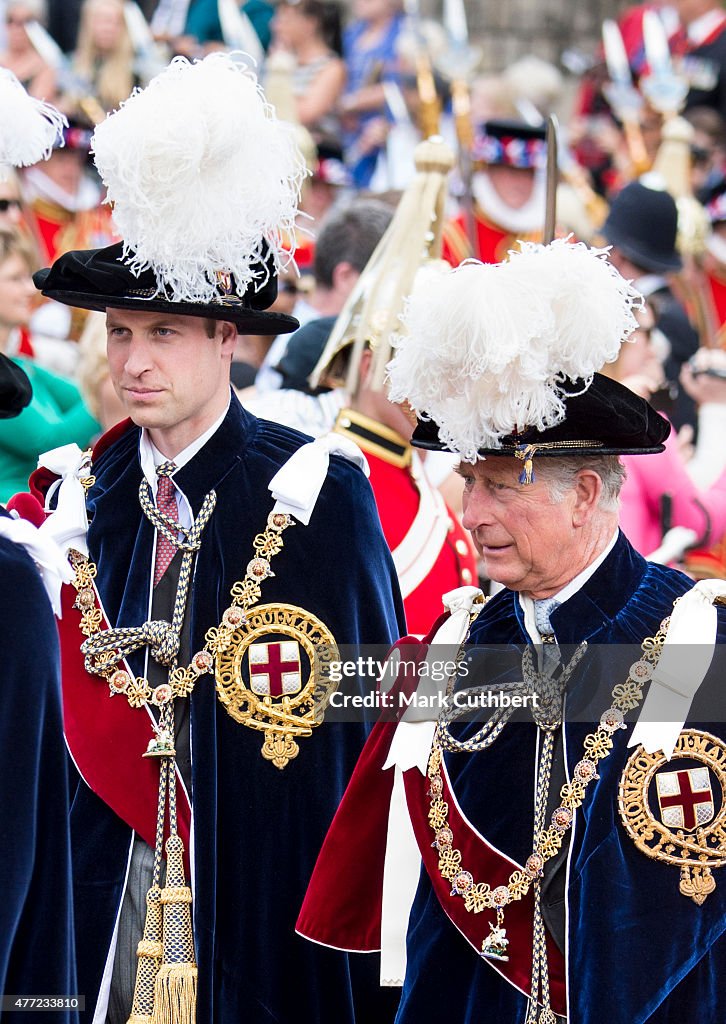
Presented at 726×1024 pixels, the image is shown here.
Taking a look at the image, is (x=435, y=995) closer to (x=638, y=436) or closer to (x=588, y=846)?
(x=588, y=846)

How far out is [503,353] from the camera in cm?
356

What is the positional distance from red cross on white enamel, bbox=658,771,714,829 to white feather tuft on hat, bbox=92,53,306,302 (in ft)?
5.23

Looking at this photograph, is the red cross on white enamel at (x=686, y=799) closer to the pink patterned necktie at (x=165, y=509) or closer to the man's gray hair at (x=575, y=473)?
the man's gray hair at (x=575, y=473)

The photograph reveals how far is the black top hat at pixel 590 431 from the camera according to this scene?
368 centimetres

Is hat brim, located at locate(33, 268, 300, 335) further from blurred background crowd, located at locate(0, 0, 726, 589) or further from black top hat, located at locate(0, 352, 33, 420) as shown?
blurred background crowd, located at locate(0, 0, 726, 589)

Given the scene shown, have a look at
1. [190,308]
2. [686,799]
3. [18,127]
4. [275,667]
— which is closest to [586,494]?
[686,799]

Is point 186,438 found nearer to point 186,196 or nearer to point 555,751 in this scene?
point 186,196

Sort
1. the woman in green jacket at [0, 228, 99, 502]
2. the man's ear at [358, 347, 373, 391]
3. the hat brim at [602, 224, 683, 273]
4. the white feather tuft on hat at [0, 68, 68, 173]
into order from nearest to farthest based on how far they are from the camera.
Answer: the white feather tuft on hat at [0, 68, 68, 173] < the man's ear at [358, 347, 373, 391] < the woman in green jacket at [0, 228, 99, 502] < the hat brim at [602, 224, 683, 273]

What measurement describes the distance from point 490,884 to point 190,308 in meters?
1.47

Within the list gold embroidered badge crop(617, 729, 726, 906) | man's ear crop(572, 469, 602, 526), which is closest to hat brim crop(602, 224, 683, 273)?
man's ear crop(572, 469, 602, 526)

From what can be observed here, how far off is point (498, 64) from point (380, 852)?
11751 mm

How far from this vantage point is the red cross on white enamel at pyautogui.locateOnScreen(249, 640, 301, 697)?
436 cm

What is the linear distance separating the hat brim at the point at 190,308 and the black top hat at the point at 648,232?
15.8 feet

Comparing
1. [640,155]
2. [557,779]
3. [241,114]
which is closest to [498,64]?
[640,155]
